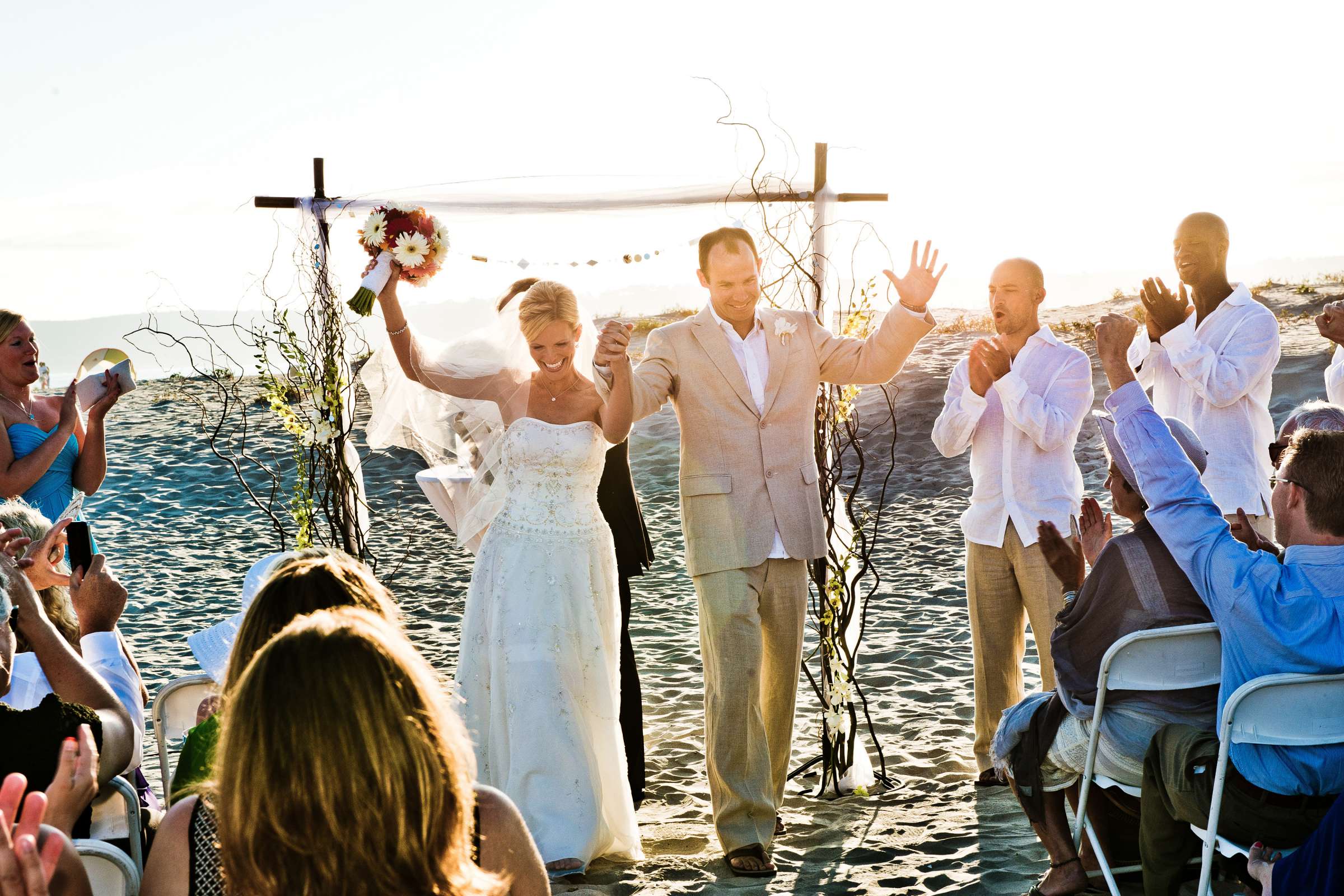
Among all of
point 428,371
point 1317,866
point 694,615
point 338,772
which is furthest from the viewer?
point 694,615

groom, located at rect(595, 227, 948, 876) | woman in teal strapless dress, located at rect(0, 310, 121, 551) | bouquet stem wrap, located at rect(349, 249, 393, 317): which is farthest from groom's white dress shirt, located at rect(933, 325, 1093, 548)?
woman in teal strapless dress, located at rect(0, 310, 121, 551)

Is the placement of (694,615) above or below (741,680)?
below

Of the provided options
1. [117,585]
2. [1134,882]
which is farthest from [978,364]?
[117,585]

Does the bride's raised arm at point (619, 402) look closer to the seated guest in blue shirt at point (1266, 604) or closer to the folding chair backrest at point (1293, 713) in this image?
the seated guest in blue shirt at point (1266, 604)

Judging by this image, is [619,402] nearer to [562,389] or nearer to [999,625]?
[562,389]

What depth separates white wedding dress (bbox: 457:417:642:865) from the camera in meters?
4.46

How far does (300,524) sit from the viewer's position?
549 cm

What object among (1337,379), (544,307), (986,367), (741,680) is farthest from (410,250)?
(1337,379)

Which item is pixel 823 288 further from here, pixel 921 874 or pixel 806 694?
pixel 806 694

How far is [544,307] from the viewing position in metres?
4.68

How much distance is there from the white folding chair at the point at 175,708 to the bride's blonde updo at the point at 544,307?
1.73m

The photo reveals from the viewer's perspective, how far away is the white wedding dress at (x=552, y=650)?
14.6ft

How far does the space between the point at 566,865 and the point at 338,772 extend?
304cm

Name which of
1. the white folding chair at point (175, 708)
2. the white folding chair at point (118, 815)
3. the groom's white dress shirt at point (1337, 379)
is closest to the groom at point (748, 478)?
the white folding chair at point (175, 708)
